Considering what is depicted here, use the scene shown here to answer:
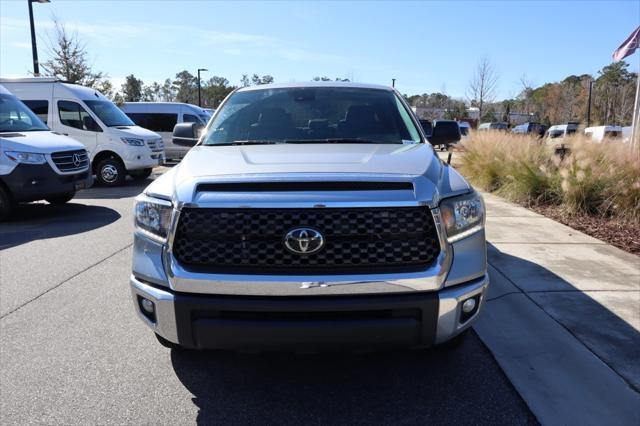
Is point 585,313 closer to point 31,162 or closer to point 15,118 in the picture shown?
point 31,162

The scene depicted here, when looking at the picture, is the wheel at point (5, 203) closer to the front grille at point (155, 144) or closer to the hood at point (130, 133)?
the hood at point (130, 133)

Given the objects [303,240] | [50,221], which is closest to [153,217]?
[303,240]

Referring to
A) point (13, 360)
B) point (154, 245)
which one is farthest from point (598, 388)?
point (13, 360)

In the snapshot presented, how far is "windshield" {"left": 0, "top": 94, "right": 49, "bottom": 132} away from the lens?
8.41 meters

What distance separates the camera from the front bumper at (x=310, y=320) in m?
2.34

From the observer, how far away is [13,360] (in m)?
3.29

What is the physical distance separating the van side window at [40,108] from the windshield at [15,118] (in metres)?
3.42

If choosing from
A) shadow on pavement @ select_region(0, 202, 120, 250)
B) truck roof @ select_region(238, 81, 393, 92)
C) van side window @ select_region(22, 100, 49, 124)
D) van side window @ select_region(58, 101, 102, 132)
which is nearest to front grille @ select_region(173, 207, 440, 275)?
truck roof @ select_region(238, 81, 393, 92)

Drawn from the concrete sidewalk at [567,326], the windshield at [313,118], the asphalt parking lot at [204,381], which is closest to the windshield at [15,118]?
the asphalt parking lot at [204,381]

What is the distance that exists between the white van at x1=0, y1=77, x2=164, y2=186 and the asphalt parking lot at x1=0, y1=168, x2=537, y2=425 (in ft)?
28.8

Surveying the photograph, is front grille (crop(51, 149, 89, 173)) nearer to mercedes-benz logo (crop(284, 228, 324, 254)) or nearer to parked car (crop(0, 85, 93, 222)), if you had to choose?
parked car (crop(0, 85, 93, 222))

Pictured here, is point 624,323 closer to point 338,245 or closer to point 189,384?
point 338,245

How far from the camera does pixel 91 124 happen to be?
40.4 feet

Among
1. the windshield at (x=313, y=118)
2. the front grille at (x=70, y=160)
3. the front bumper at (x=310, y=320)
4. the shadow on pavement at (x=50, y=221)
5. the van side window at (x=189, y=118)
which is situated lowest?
the shadow on pavement at (x=50, y=221)
